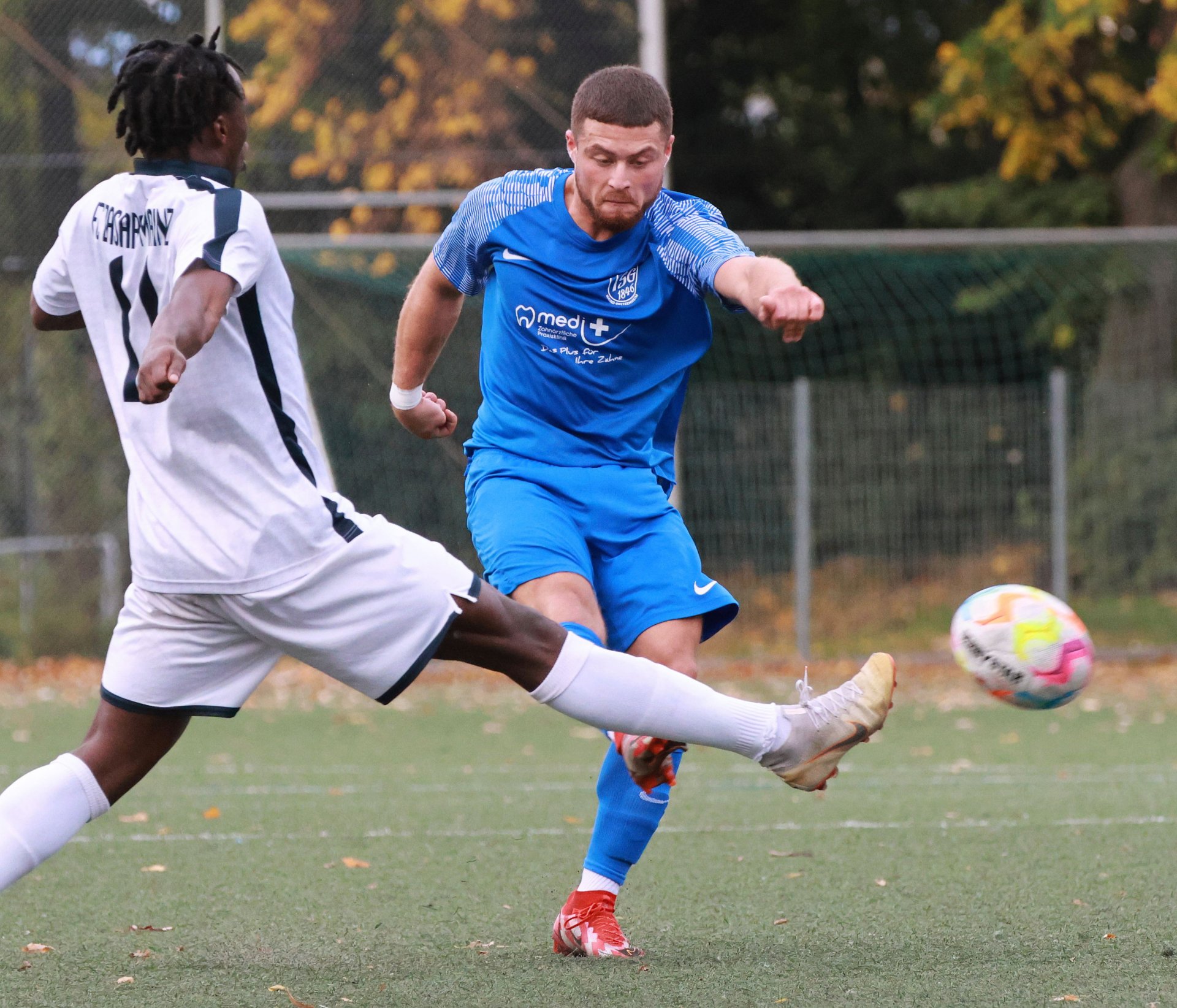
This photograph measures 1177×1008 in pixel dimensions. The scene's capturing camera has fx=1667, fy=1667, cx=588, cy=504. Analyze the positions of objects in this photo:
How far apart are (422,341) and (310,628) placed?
4.90 ft

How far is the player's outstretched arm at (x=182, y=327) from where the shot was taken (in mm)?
3014

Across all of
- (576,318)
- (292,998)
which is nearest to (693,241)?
(576,318)

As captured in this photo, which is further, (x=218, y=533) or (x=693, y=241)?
(x=693, y=241)

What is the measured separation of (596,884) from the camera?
4406 millimetres

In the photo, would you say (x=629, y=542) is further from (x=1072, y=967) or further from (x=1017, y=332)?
(x=1017, y=332)

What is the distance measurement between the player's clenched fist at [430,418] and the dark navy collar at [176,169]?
1203 millimetres

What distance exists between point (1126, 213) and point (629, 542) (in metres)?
13.8

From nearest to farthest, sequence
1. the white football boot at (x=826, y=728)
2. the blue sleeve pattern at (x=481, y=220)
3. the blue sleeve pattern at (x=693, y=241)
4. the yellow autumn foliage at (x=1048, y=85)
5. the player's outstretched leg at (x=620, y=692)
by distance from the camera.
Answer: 1. the player's outstretched leg at (x=620, y=692)
2. the white football boot at (x=826, y=728)
3. the blue sleeve pattern at (x=693, y=241)
4. the blue sleeve pattern at (x=481, y=220)
5. the yellow autumn foliage at (x=1048, y=85)

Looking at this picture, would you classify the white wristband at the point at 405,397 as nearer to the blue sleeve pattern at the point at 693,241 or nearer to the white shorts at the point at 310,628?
the blue sleeve pattern at the point at 693,241

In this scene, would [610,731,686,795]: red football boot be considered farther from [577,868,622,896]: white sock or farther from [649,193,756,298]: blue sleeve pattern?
[649,193,756,298]: blue sleeve pattern

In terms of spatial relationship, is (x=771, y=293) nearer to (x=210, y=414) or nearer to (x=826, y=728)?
(x=826, y=728)

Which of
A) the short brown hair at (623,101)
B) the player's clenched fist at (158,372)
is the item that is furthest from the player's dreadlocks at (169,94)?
the short brown hair at (623,101)

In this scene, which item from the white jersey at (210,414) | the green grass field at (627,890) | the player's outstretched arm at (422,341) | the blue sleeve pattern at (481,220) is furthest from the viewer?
the player's outstretched arm at (422,341)

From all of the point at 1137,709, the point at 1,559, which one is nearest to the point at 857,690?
the point at 1137,709
